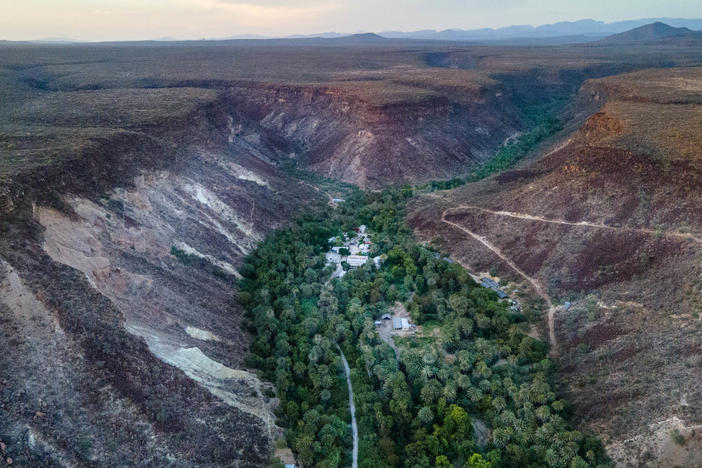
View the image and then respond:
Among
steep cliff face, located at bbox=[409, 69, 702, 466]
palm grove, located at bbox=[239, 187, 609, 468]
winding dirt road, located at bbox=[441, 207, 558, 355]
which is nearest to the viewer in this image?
steep cliff face, located at bbox=[409, 69, 702, 466]

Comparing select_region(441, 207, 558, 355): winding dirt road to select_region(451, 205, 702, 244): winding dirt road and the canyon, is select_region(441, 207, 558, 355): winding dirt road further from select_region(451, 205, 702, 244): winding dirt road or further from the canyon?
select_region(451, 205, 702, 244): winding dirt road

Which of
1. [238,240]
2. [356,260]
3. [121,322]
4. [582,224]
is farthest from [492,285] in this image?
[121,322]

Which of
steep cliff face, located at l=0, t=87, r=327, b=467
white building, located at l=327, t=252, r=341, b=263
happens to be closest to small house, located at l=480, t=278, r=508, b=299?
white building, located at l=327, t=252, r=341, b=263

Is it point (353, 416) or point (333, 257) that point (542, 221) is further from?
point (353, 416)

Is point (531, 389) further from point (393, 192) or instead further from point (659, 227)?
point (393, 192)

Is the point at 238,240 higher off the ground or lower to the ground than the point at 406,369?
higher

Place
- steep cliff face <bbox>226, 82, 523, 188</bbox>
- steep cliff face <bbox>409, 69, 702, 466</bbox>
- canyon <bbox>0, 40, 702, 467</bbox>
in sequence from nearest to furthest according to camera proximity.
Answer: canyon <bbox>0, 40, 702, 467</bbox>
steep cliff face <bbox>409, 69, 702, 466</bbox>
steep cliff face <bbox>226, 82, 523, 188</bbox>
